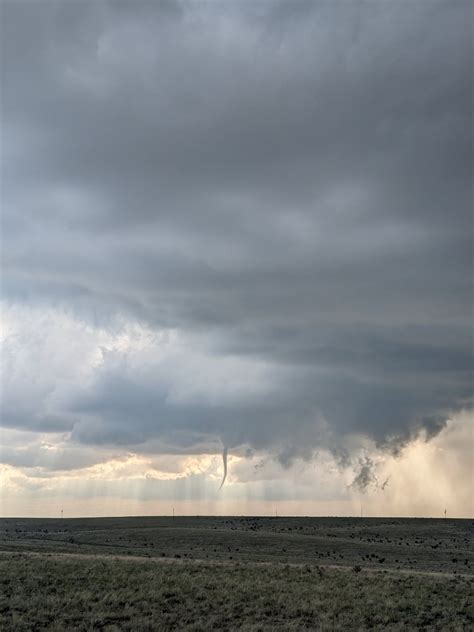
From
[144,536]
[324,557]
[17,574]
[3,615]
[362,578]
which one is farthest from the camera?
[144,536]

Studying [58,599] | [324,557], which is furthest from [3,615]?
[324,557]

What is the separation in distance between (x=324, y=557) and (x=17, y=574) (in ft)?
131

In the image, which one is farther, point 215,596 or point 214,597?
point 215,596

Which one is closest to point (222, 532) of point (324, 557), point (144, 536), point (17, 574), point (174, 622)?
point (144, 536)

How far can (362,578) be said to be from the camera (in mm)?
52969

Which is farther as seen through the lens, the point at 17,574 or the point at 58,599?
the point at 17,574

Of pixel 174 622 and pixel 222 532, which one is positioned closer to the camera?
pixel 174 622

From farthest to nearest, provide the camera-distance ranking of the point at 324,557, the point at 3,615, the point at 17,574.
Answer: the point at 324,557, the point at 17,574, the point at 3,615

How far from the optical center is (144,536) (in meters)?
113

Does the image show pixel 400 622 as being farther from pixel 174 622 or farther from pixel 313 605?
pixel 174 622

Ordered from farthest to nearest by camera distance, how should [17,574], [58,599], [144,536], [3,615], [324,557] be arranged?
[144,536] < [324,557] < [17,574] < [58,599] < [3,615]

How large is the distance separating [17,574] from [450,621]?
29.8 metres

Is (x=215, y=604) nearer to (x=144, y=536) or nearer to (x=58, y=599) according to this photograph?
(x=58, y=599)

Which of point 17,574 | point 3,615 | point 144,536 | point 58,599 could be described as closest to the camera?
point 3,615
